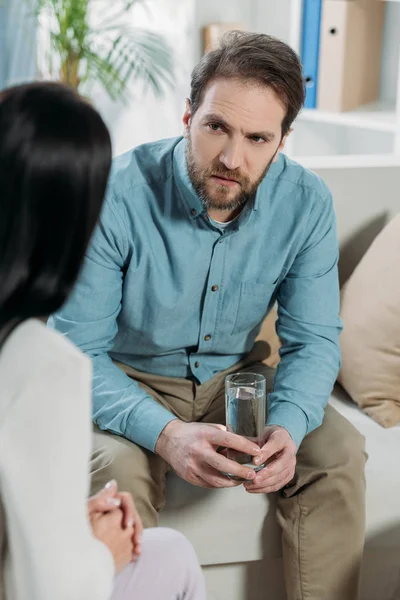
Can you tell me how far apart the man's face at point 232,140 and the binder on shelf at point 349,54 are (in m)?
1.48

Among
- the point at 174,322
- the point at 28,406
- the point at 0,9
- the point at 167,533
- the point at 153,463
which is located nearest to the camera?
the point at 28,406

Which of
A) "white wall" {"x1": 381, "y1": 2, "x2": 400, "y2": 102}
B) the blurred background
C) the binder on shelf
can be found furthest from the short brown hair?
"white wall" {"x1": 381, "y1": 2, "x2": 400, "y2": 102}

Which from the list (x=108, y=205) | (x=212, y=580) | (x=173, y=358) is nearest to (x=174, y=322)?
(x=173, y=358)

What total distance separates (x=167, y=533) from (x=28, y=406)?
0.41 metres

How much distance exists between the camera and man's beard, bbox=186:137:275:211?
5.20 ft

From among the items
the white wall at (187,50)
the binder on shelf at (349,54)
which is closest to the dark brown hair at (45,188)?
the binder on shelf at (349,54)

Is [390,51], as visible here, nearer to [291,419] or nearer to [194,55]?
[194,55]

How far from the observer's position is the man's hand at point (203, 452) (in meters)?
1.42

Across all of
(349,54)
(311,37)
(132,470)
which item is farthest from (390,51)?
(132,470)

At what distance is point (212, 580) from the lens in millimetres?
1628

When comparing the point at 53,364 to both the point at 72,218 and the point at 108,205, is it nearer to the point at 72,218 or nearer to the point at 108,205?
the point at 72,218

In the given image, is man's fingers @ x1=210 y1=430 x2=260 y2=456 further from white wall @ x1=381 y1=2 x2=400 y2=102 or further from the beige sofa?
white wall @ x1=381 y1=2 x2=400 y2=102

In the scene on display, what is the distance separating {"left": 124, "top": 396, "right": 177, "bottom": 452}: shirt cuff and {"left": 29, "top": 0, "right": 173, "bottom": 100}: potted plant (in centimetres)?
212

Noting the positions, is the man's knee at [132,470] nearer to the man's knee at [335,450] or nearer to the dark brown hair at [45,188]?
the man's knee at [335,450]
